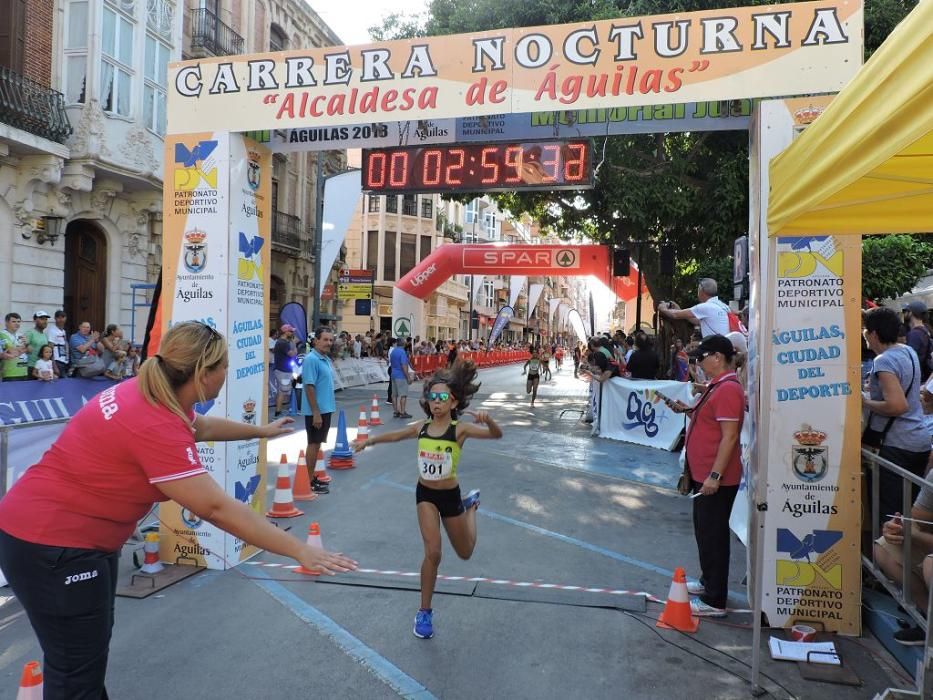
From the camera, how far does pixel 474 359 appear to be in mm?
37406

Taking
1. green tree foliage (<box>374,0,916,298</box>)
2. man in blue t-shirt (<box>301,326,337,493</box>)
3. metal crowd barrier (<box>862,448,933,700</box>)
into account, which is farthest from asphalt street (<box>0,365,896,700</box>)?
green tree foliage (<box>374,0,916,298</box>)

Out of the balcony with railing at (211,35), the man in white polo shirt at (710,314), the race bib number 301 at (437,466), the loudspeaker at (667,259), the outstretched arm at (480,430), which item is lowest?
the race bib number 301 at (437,466)

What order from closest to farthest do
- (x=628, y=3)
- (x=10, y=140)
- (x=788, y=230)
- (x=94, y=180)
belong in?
(x=788, y=230) < (x=10, y=140) < (x=628, y=3) < (x=94, y=180)

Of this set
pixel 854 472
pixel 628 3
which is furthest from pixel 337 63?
pixel 628 3

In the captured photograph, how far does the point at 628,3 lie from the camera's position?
14.9m

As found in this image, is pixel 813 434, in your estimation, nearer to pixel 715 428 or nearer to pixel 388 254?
pixel 715 428

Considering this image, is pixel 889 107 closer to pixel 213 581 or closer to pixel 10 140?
pixel 213 581

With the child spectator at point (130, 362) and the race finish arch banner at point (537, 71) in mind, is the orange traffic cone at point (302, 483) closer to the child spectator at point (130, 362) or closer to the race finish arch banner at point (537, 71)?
the race finish arch banner at point (537, 71)

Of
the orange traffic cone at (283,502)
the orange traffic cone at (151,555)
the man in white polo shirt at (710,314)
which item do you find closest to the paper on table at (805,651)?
the man in white polo shirt at (710,314)

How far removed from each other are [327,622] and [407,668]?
850 millimetres

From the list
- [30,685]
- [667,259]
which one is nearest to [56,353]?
[30,685]

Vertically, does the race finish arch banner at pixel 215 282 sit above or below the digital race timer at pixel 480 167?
below

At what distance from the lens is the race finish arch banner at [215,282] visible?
217 inches

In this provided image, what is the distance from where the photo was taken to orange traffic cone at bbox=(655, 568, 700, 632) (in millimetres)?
4477
